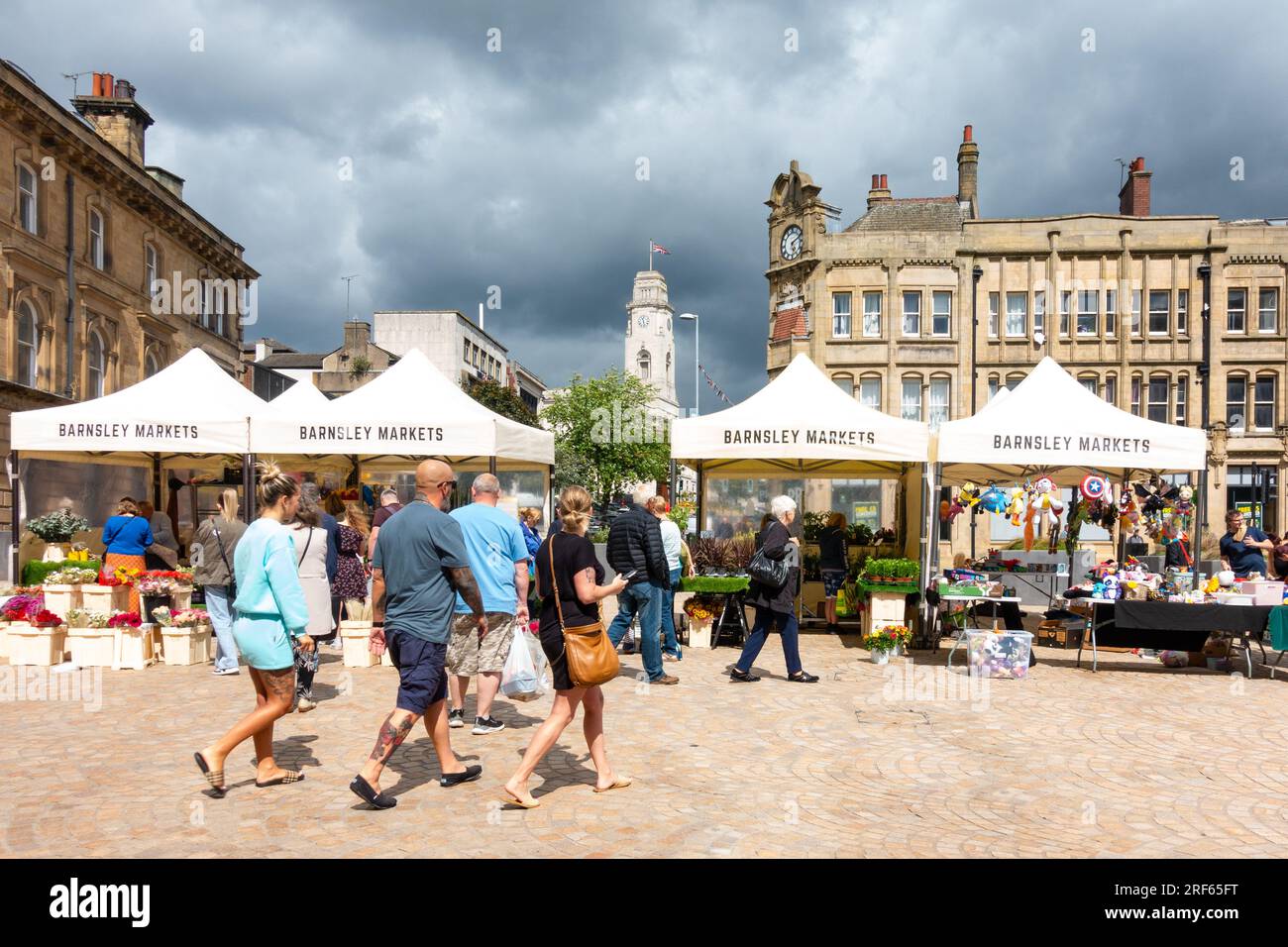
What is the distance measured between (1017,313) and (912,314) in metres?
4.04

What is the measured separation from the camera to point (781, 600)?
8.84 meters

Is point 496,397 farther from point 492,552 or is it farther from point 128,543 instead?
point 492,552

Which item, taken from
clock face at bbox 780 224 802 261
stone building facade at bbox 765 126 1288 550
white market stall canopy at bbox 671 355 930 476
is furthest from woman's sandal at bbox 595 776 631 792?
clock face at bbox 780 224 802 261

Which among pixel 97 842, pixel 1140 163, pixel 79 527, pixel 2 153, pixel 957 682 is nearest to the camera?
pixel 97 842

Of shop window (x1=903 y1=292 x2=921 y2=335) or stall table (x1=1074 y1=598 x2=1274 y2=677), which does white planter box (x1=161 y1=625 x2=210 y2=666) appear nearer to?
stall table (x1=1074 y1=598 x2=1274 y2=677)

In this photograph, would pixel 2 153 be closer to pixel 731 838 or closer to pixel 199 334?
pixel 199 334

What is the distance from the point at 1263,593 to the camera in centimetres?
964

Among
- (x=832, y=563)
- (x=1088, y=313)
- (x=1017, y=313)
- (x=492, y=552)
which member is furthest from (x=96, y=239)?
(x=1088, y=313)

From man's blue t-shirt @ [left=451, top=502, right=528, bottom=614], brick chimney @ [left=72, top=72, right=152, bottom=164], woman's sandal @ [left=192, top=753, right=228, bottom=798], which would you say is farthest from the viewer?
brick chimney @ [left=72, top=72, right=152, bottom=164]

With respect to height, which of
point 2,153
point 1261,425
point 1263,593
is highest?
point 2,153

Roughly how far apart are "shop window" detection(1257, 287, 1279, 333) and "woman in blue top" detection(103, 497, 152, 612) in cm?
3760

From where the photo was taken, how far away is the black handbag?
870 centimetres

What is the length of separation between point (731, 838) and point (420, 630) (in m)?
2.08

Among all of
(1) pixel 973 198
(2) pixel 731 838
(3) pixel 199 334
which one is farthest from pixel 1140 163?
(2) pixel 731 838
